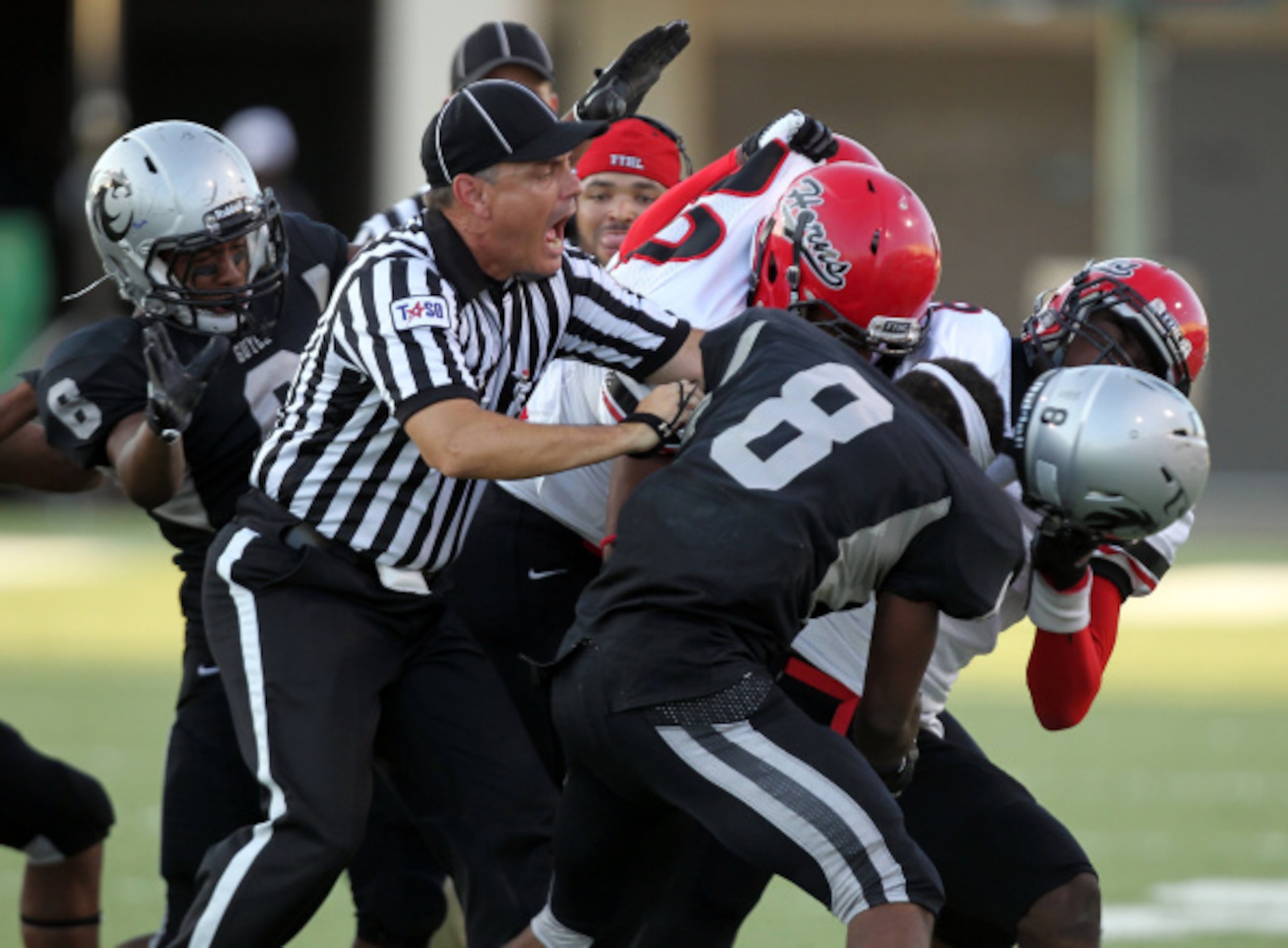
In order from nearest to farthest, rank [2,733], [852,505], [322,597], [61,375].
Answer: [852,505] < [322,597] < [61,375] < [2,733]

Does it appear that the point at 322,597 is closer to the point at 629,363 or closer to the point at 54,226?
the point at 629,363

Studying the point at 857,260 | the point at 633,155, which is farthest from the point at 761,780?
the point at 633,155

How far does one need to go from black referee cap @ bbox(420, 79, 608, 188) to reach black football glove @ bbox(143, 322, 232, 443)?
58 centimetres

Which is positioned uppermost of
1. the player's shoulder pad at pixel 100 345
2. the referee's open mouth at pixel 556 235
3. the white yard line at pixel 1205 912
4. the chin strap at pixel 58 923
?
the referee's open mouth at pixel 556 235

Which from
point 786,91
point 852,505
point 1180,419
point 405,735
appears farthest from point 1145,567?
point 786,91

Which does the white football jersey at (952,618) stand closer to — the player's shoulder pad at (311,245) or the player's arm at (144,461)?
the player's arm at (144,461)

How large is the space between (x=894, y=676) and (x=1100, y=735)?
16.2 ft

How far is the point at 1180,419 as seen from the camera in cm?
345

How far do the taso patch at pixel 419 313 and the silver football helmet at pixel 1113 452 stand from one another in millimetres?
1028

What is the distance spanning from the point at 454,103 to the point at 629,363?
0.60m

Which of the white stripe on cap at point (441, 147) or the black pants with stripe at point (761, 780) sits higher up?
A: the white stripe on cap at point (441, 147)


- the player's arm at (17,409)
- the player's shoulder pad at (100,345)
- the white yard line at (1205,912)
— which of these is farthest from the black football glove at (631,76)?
the white yard line at (1205,912)

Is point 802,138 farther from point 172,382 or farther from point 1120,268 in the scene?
point 172,382

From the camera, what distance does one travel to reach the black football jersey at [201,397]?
4.16m
